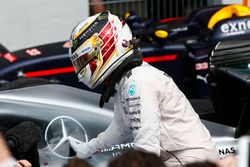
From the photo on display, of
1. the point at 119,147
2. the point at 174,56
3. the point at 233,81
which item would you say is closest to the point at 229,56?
the point at 233,81

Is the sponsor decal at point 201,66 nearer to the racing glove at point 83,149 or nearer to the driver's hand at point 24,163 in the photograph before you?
the racing glove at point 83,149

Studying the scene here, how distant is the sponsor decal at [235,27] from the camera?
6.58m

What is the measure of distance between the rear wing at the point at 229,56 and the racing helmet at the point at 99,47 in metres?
1.18

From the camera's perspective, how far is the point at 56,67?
21.3 ft

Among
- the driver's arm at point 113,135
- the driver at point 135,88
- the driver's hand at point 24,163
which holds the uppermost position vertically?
the driver at point 135,88

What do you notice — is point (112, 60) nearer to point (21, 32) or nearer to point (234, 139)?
point (234, 139)

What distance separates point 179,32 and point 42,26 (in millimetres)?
3069

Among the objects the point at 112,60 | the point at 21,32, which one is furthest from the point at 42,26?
the point at 112,60

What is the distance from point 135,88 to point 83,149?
2.28ft

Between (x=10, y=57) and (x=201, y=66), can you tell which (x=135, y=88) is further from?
(x=201, y=66)

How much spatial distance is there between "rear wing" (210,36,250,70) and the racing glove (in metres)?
1.10

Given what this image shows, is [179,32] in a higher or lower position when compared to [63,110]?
lower

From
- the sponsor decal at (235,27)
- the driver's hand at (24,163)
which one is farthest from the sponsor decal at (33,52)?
the driver's hand at (24,163)

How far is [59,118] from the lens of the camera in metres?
4.14
